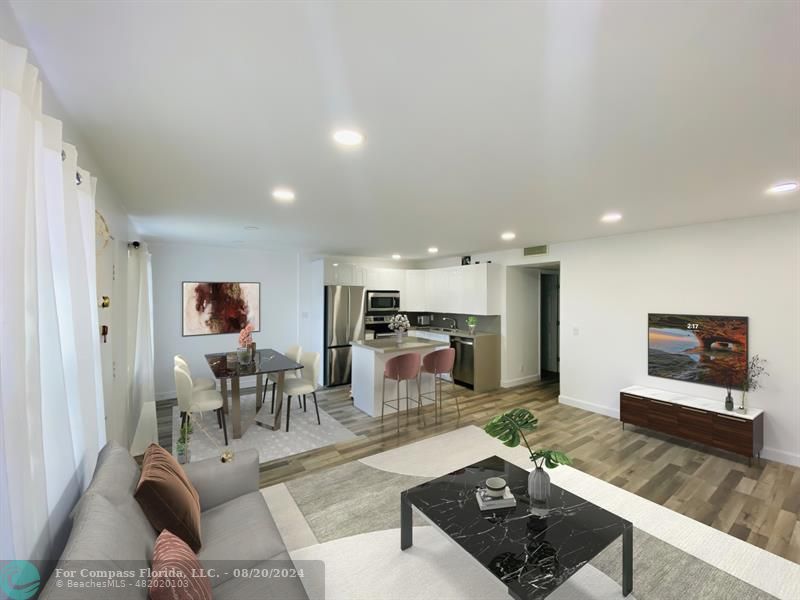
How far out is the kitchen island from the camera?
4633 mm

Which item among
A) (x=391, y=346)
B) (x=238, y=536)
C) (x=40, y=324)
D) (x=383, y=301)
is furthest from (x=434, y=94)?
(x=383, y=301)

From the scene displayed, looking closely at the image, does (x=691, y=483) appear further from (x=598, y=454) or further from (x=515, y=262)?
(x=515, y=262)

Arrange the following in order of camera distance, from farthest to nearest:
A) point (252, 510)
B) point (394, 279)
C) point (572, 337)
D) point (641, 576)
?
point (394, 279) → point (572, 337) → point (641, 576) → point (252, 510)

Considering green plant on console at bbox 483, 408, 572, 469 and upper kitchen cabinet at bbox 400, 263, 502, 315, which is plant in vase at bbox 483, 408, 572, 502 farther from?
upper kitchen cabinet at bbox 400, 263, 502, 315

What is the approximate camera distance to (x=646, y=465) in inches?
131

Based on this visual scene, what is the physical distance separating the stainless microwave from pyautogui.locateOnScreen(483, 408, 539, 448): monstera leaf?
4.71 meters

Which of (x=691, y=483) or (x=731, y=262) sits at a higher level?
(x=731, y=262)

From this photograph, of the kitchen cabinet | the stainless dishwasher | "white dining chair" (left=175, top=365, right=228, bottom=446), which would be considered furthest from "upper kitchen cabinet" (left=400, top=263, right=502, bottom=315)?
"white dining chair" (left=175, top=365, right=228, bottom=446)

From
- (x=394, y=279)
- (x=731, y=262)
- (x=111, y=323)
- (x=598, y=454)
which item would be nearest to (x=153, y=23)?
(x=111, y=323)

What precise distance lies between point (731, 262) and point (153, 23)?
5.06 meters

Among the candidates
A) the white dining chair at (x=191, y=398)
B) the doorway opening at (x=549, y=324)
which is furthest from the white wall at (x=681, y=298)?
the white dining chair at (x=191, y=398)

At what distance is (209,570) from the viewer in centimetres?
147

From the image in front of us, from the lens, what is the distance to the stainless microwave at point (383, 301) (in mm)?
6699

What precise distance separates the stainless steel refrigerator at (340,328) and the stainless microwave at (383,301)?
12.2 inches
